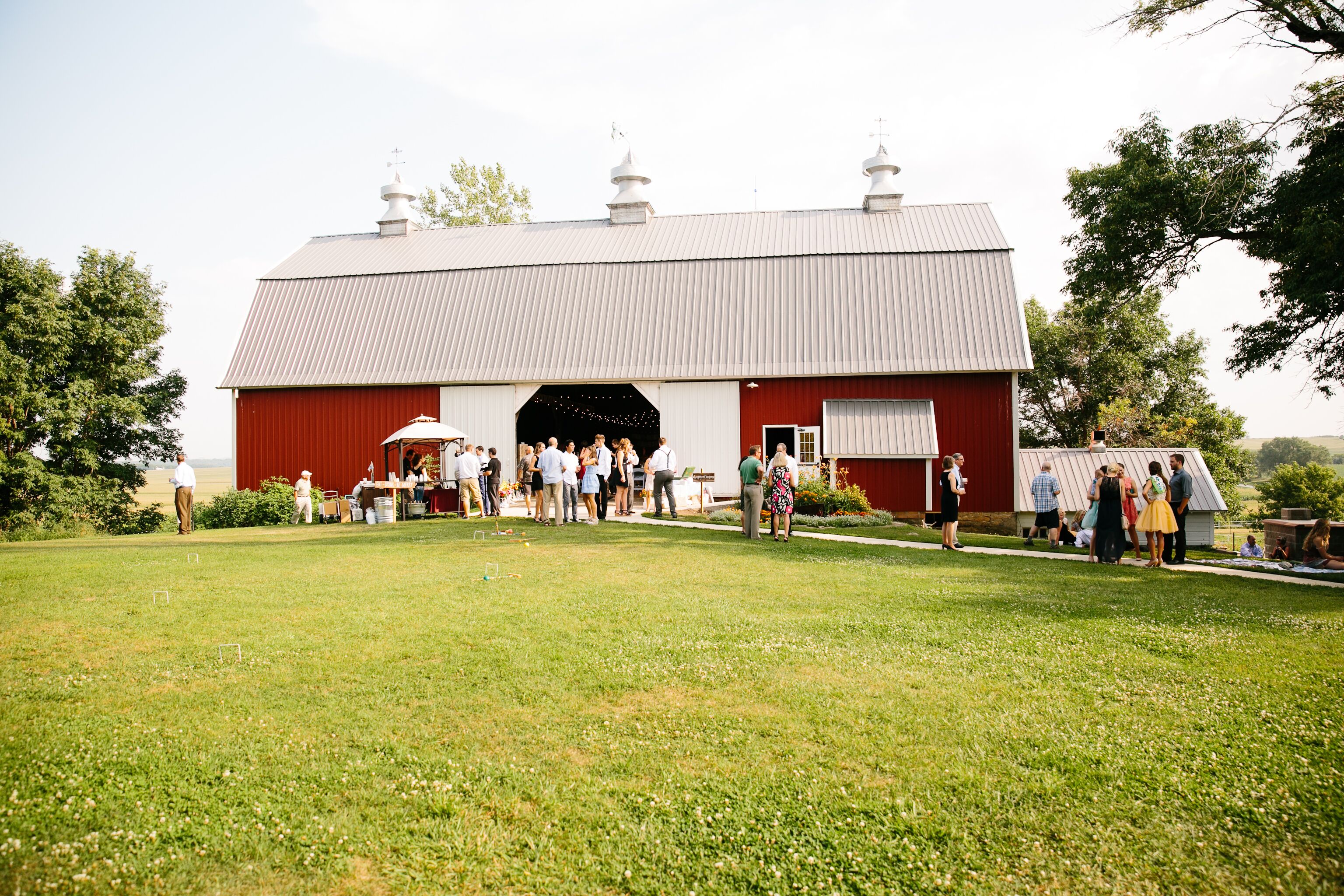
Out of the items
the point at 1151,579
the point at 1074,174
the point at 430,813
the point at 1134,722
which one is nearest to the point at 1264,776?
the point at 1134,722

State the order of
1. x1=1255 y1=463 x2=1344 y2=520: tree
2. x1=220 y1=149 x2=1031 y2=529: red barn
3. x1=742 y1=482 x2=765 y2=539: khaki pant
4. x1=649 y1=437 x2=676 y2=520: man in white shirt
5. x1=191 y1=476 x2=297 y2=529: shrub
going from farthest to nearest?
x1=1255 y1=463 x2=1344 y2=520: tree
x1=220 y1=149 x2=1031 y2=529: red barn
x1=191 y1=476 x2=297 y2=529: shrub
x1=649 y1=437 x2=676 y2=520: man in white shirt
x1=742 y1=482 x2=765 y2=539: khaki pant

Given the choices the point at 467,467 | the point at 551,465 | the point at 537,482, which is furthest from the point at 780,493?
the point at 467,467

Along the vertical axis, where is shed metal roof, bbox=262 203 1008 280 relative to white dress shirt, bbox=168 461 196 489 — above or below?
above

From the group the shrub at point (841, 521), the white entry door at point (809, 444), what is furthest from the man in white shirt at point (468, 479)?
the white entry door at point (809, 444)

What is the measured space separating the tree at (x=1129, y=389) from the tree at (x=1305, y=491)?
7.36 metres

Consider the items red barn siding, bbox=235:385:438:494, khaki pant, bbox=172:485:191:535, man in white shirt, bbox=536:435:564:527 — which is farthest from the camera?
red barn siding, bbox=235:385:438:494

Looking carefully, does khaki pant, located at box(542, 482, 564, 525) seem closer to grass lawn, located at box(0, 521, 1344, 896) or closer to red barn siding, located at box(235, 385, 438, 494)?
grass lawn, located at box(0, 521, 1344, 896)

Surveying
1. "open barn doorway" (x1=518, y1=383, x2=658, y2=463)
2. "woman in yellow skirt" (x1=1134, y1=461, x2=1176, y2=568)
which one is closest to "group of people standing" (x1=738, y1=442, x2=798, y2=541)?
"woman in yellow skirt" (x1=1134, y1=461, x2=1176, y2=568)

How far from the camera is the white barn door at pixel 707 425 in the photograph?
908 inches

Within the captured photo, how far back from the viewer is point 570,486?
17.8 metres

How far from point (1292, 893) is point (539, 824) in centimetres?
339

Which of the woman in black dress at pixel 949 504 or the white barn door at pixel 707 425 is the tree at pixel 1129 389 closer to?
the white barn door at pixel 707 425

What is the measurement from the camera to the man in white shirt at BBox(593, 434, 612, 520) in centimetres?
1841

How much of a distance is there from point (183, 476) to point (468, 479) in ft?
18.3
